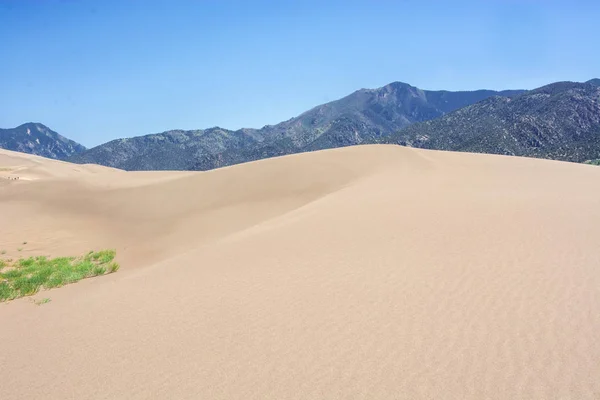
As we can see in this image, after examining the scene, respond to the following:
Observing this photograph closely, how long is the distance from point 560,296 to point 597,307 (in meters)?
0.55

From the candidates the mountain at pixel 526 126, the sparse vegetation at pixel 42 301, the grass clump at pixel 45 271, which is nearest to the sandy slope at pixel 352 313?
the sparse vegetation at pixel 42 301

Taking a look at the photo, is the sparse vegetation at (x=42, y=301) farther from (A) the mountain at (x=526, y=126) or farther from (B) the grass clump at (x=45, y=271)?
(A) the mountain at (x=526, y=126)

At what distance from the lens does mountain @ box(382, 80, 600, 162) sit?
5034 inches

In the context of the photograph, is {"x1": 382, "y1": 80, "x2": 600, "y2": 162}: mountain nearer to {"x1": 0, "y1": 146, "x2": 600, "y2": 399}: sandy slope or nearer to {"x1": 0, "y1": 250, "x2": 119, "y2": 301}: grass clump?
{"x1": 0, "y1": 146, "x2": 600, "y2": 399}: sandy slope

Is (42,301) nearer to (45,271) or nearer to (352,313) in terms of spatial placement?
(45,271)

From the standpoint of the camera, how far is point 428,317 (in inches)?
235

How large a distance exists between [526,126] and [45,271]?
15485 centimetres

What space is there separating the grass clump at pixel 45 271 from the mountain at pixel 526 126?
121392 millimetres

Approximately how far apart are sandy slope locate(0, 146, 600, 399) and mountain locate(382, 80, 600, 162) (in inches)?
4633

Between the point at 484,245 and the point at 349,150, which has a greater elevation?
the point at 349,150

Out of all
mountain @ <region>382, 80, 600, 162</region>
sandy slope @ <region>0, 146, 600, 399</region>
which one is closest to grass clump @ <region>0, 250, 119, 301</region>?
sandy slope @ <region>0, 146, 600, 399</region>

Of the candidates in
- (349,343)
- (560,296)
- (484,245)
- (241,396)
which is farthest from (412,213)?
(241,396)

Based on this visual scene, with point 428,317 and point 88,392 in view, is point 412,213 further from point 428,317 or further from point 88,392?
point 88,392

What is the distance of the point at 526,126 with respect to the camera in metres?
140
